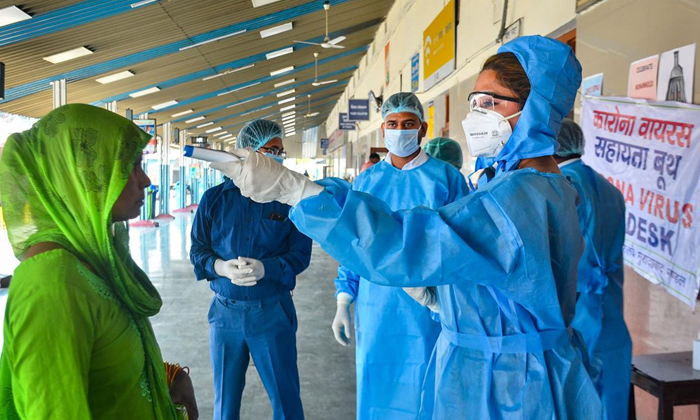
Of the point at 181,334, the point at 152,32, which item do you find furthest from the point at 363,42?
the point at 181,334

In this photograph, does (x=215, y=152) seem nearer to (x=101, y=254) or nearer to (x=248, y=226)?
(x=101, y=254)

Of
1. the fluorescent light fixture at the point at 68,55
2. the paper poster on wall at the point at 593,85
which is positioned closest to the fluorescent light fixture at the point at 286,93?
the fluorescent light fixture at the point at 68,55

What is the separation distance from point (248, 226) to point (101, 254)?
4.92 feet

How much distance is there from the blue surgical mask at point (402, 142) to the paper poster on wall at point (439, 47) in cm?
451

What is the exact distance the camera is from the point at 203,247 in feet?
9.53

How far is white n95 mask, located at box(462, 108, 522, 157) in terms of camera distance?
141 centimetres

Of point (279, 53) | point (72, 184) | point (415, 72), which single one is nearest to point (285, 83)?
point (279, 53)

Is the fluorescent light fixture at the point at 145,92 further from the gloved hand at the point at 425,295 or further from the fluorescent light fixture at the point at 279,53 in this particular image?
the gloved hand at the point at 425,295

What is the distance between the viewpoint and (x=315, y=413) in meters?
3.57

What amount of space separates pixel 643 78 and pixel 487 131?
1984mm

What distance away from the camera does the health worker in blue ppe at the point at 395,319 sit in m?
2.53

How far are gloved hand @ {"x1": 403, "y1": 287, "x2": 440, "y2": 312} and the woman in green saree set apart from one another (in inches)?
27.8

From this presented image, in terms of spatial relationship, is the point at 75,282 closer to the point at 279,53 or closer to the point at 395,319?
the point at 395,319

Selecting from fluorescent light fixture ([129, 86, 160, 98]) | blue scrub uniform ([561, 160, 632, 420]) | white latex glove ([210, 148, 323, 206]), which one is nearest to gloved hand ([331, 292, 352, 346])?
blue scrub uniform ([561, 160, 632, 420])
